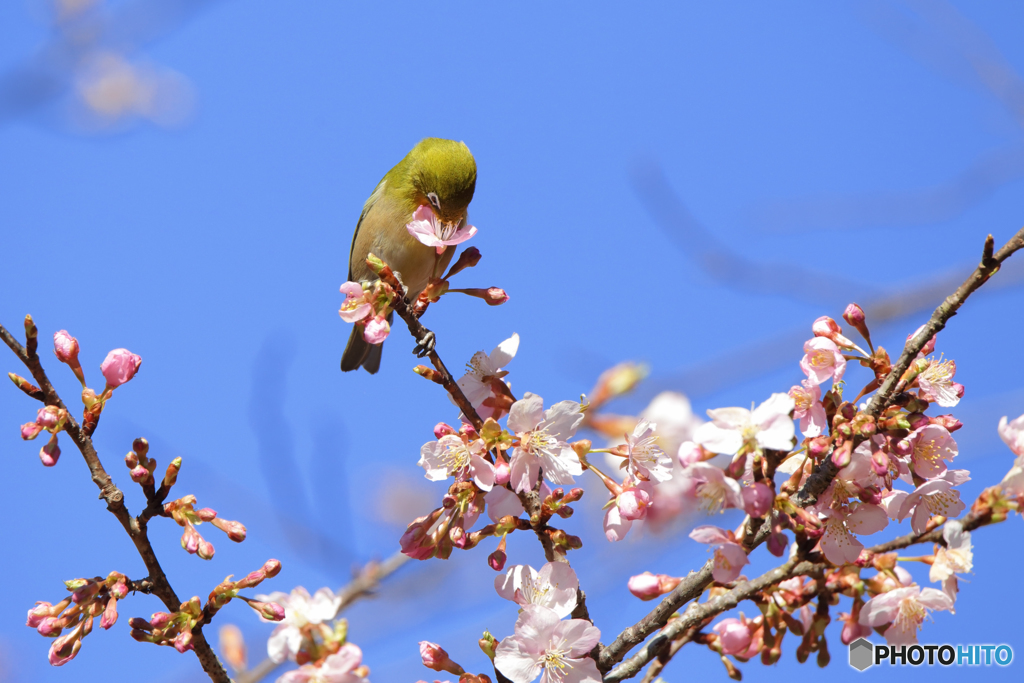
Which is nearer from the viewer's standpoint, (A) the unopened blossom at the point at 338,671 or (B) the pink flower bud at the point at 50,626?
(A) the unopened blossom at the point at 338,671

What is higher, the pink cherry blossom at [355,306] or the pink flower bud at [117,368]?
the pink cherry blossom at [355,306]

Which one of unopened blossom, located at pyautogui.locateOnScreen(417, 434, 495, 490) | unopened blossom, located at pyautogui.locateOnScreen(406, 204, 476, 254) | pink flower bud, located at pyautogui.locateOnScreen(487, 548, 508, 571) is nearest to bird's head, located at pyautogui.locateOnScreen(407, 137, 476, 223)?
unopened blossom, located at pyautogui.locateOnScreen(406, 204, 476, 254)

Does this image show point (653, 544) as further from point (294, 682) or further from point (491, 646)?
point (294, 682)

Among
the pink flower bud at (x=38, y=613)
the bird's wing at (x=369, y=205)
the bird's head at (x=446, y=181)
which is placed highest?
the bird's wing at (x=369, y=205)

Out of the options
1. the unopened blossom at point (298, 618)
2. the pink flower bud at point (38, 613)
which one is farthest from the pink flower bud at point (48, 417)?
the unopened blossom at point (298, 618)

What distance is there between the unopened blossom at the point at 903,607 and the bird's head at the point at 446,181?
2922 millimetres

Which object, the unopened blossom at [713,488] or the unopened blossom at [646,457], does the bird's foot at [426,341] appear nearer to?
the unopened blossom at [646,457]

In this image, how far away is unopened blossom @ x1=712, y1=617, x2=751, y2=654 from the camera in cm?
211

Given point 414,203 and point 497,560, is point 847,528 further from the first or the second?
point 414,203

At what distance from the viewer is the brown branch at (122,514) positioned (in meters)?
1.79

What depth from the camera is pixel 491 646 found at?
2014 millimetres

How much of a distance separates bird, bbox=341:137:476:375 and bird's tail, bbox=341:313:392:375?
21.4 inches

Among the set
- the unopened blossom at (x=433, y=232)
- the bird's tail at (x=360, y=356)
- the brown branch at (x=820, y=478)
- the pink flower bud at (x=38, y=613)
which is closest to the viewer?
the brown branch at (x=820, y=478)

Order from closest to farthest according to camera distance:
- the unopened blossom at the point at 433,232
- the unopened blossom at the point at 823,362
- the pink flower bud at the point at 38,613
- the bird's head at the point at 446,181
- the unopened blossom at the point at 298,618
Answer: the unopened blossom at the point at 298,618, the pink flower bud at the point at 38,613, the unopened blossom at the point at 823,362, the unopened blossom at the point at 433,232, the bird's head at the point at 446,181
